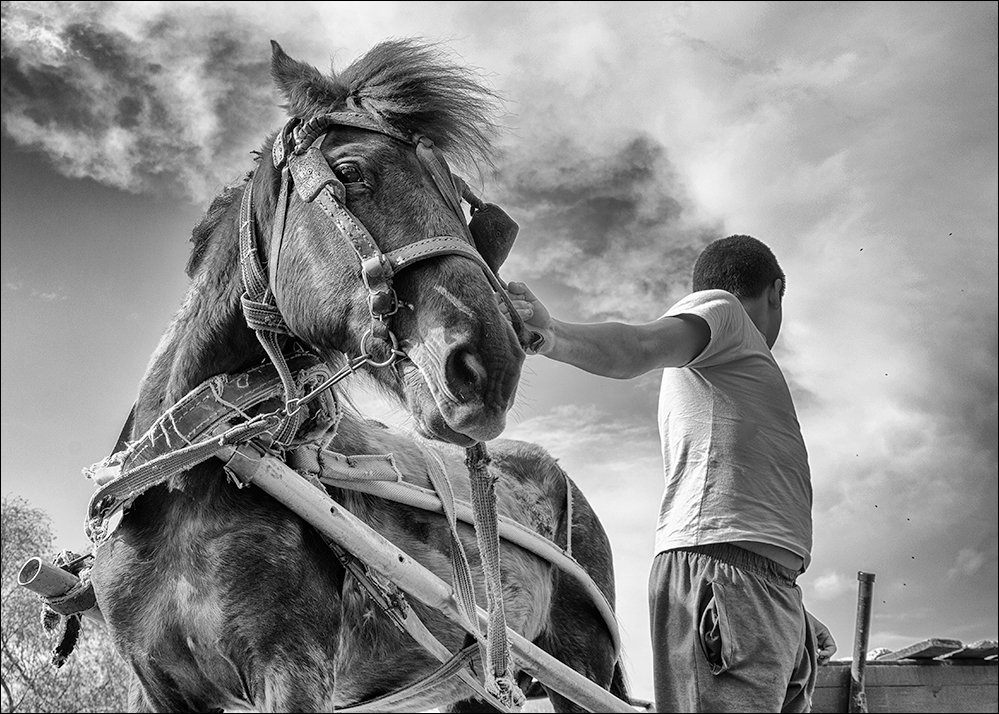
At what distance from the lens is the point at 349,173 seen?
180 centimetres

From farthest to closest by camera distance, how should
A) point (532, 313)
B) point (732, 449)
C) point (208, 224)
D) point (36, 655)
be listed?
point (36, 655) < point (208, 224) < point (732, 449) < point (532, 313)

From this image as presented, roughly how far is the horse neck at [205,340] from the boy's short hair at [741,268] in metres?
1.12

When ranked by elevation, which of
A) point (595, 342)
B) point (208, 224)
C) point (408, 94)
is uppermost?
point (408, 94)

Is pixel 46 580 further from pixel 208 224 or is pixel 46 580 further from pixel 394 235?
pixel 394 235

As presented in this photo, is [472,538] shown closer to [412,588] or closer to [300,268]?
[412,588]

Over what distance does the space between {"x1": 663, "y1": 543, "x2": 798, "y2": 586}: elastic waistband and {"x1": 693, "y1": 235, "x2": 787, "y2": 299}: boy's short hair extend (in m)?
0.67

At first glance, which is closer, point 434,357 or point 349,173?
point 434,357

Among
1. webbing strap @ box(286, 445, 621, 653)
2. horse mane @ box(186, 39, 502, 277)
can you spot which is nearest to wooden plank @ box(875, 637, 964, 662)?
webbing strap @ box(286, 445, 621, 653)

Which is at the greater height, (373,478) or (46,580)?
(373,478)

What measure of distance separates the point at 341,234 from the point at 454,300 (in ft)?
1.06

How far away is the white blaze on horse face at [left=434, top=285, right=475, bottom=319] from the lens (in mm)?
1538

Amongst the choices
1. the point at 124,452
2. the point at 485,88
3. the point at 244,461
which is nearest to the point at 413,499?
the point at 244,461

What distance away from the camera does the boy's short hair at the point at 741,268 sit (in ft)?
6.94

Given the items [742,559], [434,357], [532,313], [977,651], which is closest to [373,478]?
[434,357]
